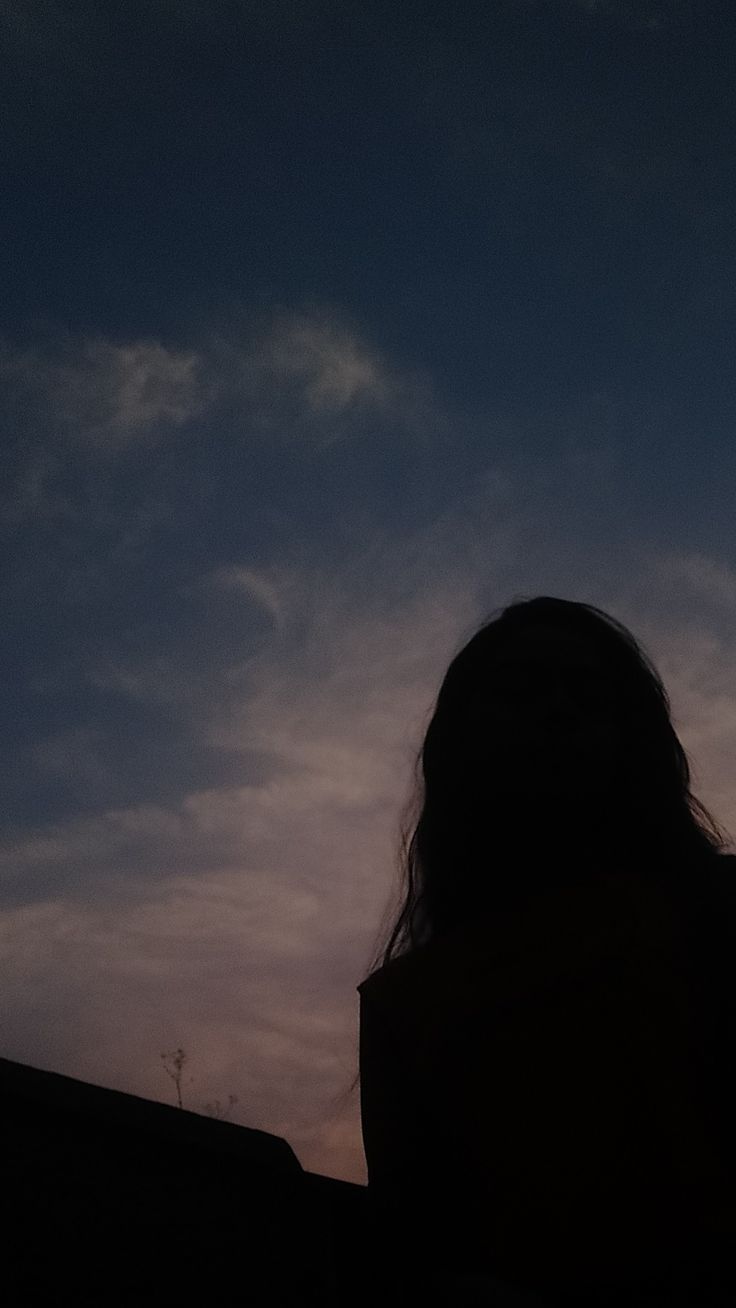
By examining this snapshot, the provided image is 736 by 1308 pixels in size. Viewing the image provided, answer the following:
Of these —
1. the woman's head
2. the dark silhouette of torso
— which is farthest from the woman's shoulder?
the woman's head

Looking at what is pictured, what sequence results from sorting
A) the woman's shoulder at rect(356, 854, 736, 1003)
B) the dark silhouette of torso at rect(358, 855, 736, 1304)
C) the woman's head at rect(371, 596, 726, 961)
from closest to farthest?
1. the dark silhouette of torso at rect(358, 855, 736, 1304)
2. the woman's shoulder at rect(356, 854, 736, 1003)
3. the woman's head at rect(371, 596, 726, 961)

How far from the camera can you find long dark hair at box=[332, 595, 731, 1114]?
2.75m

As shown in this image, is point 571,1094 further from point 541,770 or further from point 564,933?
point 541,770

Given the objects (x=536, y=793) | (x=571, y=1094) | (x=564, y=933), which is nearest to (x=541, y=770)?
(x=536, y=793)

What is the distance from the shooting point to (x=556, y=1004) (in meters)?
2.27

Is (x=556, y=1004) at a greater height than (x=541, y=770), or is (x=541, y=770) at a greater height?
(x=541, y=770)

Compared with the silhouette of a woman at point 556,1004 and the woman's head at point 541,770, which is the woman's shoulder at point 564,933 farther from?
the woman's head at point 541,770

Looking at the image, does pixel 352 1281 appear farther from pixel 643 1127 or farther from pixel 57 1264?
pixel 57 1264

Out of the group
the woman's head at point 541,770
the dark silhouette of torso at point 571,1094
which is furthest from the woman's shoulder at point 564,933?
the woman's head at point 541,770

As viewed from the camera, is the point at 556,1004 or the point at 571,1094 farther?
the point at 556,1004

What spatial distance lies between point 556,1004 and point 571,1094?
20cm

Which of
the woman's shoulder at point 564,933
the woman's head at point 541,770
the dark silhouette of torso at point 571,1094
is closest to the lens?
the dark silhouette of torso at point 571,1094

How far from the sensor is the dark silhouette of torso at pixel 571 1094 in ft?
6.32

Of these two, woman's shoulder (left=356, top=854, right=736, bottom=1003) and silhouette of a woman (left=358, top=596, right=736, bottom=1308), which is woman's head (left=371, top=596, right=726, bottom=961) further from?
woman's shoulder (left=356, top=854, right=736, bottom=1003)
